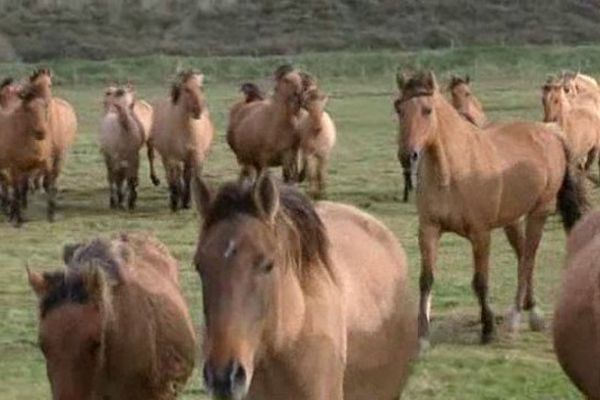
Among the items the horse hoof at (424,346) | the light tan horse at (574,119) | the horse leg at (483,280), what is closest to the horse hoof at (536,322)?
the horse leg at (483,280)

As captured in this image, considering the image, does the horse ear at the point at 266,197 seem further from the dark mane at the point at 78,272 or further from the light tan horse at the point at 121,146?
the light tan horse at the point at 121,146

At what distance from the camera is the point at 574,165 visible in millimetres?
12094

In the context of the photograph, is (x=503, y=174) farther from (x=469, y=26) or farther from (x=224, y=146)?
(x=469, y=26)

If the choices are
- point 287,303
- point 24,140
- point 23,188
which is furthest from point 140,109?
point 287,303

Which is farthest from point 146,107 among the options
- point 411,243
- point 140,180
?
point 411,243

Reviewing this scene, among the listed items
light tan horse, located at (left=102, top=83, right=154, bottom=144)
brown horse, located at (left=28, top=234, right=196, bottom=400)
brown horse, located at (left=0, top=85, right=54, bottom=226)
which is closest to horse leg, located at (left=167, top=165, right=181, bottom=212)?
light tan horse, located at (left=102, top=83, right=154, bottom=144)

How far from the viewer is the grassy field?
395 inches

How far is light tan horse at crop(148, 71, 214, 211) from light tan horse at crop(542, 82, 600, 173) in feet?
15.4

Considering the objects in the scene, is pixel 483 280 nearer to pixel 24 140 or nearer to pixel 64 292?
pixel 64 292

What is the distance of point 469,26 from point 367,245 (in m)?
49.8

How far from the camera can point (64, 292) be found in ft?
19.6

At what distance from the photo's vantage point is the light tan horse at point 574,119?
19.5 m

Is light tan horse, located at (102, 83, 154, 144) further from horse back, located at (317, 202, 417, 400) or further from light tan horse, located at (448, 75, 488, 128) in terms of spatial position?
horse back, located at (317, 202, 417, 400)

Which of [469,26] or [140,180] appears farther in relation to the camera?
[469,26]
